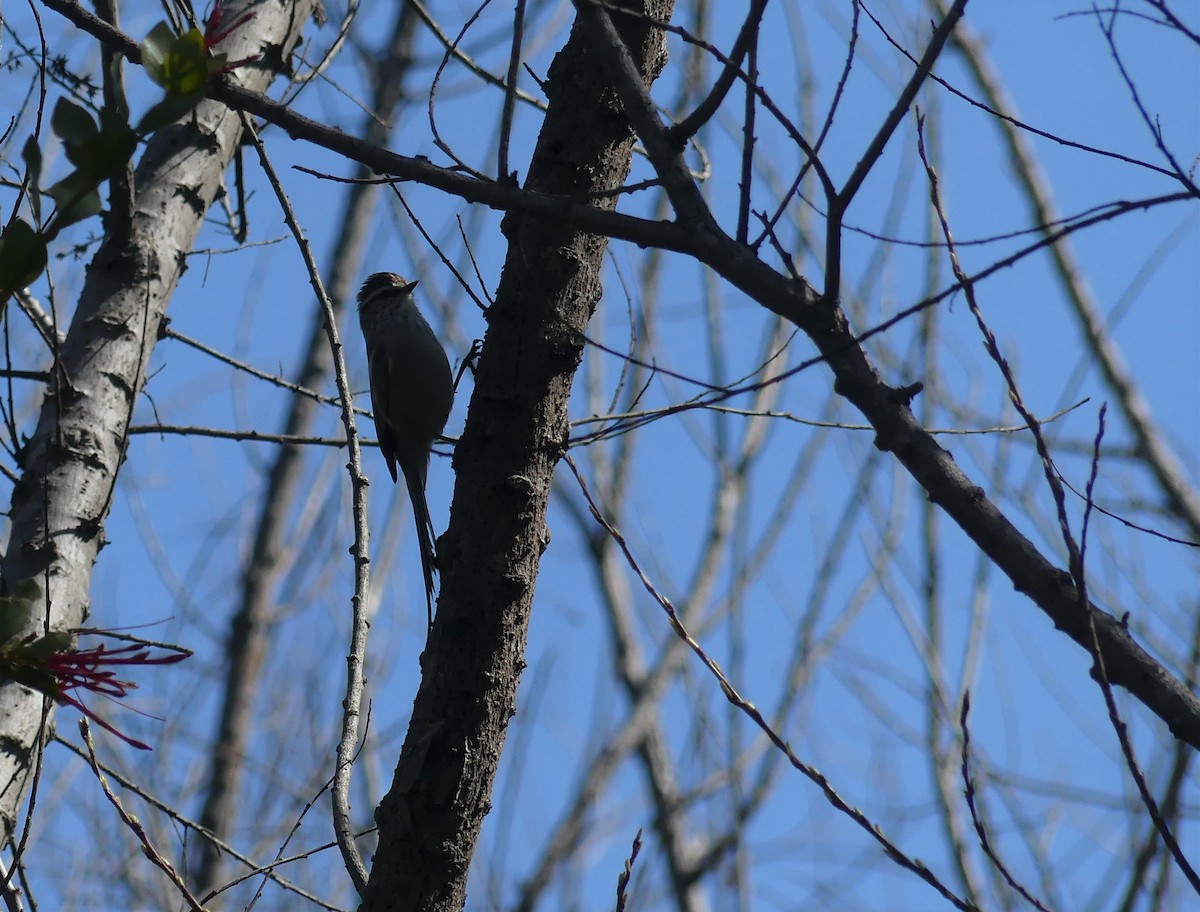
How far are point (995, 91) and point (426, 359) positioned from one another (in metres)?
4.63

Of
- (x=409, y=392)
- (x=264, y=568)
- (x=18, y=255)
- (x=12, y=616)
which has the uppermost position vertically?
(x=264, y=568)

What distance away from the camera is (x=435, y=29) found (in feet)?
14.6

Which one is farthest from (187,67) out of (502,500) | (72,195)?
(502,500)

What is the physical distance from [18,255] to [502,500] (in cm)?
162

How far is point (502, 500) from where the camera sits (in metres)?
2.66

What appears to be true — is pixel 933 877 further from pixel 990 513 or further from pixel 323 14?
pixel 323 14

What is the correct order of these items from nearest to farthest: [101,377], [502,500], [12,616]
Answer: [12,616] < [502,500] < [101,377]

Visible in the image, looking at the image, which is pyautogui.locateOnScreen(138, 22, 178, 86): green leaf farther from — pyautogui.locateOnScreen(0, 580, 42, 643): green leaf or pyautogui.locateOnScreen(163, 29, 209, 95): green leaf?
pyautogui.locateOnScreen(0, 580, 42, 643): green leaf

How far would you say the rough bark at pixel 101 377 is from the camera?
3.07 meters

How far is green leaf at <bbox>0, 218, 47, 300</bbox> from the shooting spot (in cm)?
109

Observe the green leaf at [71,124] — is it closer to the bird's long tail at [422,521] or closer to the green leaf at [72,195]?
the green leaf at [72,195]

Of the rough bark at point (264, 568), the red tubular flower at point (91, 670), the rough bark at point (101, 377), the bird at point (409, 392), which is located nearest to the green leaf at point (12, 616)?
the red tubular flower at point (91, 670)

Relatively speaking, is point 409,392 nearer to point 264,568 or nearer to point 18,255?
point 18,255

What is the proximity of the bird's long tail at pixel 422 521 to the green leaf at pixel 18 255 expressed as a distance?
2.57 meters
